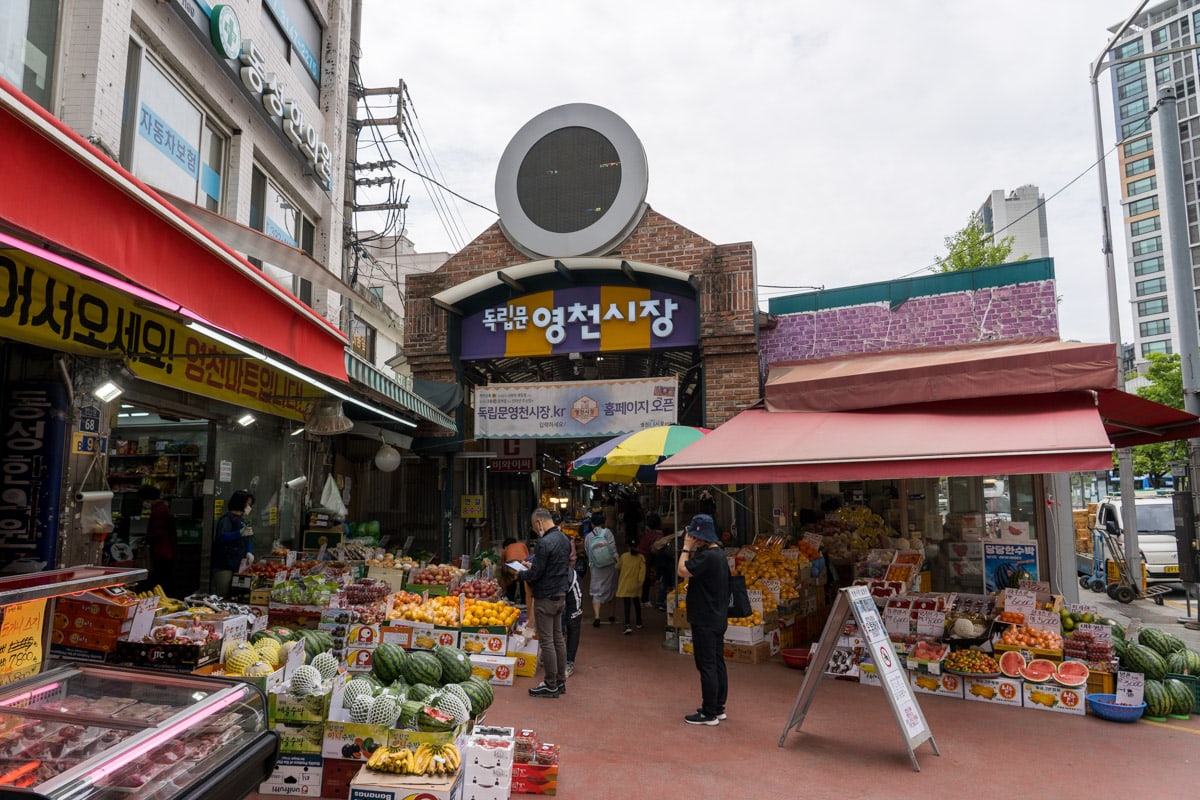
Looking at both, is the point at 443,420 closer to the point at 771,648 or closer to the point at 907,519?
the point at 771,648

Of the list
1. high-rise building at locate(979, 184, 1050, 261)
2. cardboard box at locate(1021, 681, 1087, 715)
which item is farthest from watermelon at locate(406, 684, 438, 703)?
high-rise building at locate(979, 184, 1050, 261)

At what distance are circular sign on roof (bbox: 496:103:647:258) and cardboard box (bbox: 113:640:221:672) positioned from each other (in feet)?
30.2

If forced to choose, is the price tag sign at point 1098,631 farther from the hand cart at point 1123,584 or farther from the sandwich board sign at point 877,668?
the hand cart at point 1123,584

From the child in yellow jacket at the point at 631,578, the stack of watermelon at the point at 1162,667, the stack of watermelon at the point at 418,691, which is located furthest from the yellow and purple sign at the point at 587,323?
the stack of watermelon at the point at 418,691

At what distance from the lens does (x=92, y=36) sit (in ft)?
22.5

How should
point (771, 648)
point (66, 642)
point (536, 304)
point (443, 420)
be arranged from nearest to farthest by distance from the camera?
1. point (66, 642)
2. point (771, 648)
3. point (443, 420)
4. point (536, 304)

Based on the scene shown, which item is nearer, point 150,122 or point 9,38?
point 9,38

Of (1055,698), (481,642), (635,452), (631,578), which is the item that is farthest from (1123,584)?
(481,642)

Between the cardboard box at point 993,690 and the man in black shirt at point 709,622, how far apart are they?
2838 millimetres

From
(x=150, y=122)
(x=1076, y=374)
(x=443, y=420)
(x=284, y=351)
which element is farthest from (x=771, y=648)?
(x=150, y=122)

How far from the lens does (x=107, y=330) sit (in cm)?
609

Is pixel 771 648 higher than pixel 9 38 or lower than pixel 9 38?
lower

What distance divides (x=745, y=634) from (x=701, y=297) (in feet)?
18.6

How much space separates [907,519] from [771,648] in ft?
12.5
